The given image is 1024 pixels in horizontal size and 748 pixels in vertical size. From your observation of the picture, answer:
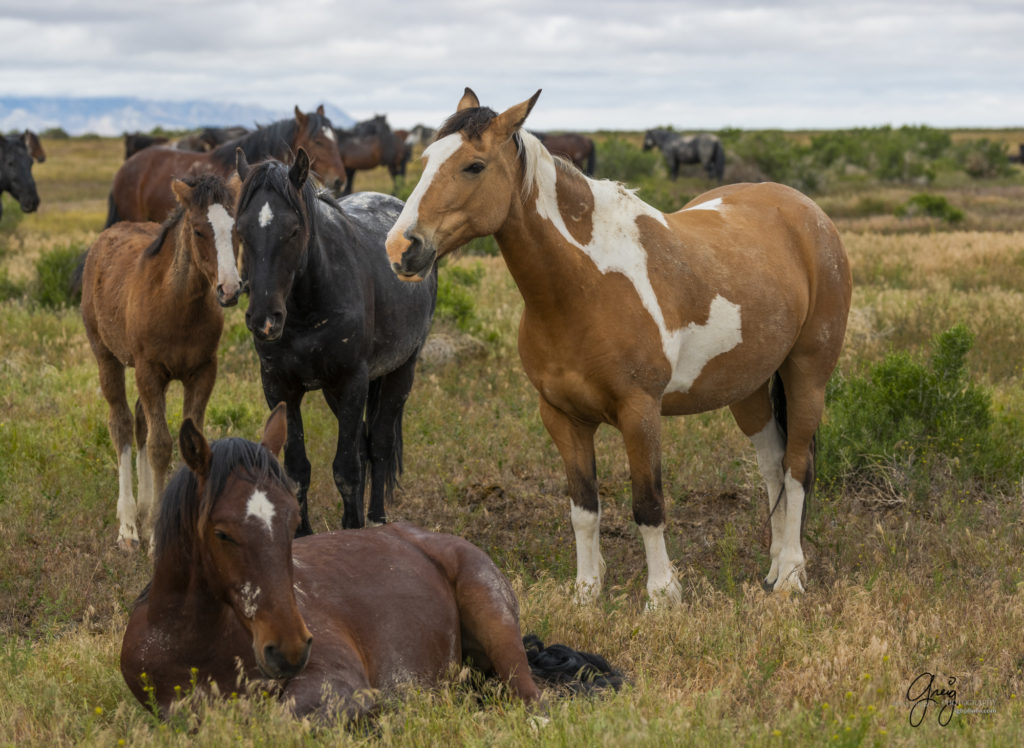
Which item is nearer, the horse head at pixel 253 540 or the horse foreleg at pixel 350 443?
the horse head at pixel 253 540

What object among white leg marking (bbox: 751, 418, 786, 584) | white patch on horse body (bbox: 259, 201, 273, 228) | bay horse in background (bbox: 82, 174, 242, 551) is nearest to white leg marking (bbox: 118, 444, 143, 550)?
bay horse in background (bbox: 82, 174, 242, 551)

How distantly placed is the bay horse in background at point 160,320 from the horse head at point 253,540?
2637 millimetres

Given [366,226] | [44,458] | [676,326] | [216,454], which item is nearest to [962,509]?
[676,326]

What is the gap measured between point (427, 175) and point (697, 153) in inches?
1566

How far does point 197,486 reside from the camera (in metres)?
3.67

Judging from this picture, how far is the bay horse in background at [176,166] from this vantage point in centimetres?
1342

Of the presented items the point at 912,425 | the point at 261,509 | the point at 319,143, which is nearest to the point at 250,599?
the point at 261,509

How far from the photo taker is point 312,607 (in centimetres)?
411

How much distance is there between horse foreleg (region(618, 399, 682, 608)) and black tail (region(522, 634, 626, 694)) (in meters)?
0.97

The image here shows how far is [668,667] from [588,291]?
194 cm

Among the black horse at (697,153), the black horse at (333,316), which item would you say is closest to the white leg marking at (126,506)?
the black horse at (333,316)

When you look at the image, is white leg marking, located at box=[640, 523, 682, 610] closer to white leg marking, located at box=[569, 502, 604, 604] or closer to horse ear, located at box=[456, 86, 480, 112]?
white leg marking, located at box=[569, 502, 604, 604]

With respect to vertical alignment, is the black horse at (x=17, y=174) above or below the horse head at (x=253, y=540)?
above

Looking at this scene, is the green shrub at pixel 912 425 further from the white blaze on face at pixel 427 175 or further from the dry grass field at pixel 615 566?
the white blaze on face at pixel 427 175
